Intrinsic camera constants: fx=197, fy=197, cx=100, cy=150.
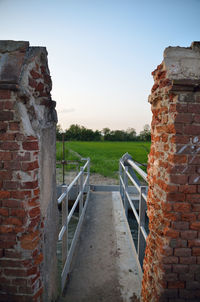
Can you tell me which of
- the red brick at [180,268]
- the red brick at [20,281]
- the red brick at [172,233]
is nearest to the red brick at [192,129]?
the red brick at [172,233]

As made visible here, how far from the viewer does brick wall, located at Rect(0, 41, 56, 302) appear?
165cm

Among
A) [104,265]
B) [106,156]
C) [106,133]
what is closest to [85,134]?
[106,133]

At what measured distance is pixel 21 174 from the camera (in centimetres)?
168

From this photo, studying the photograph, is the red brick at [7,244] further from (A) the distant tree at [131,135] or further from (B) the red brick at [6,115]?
(A) the distant tree at [131,135]

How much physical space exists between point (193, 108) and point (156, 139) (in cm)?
46

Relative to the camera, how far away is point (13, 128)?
1651mm

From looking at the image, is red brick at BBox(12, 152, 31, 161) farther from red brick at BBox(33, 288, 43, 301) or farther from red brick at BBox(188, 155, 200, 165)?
red brick at BBox(188, 155, 200, 165)

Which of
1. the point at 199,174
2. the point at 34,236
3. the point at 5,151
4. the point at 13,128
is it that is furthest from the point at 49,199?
the point at 199,174

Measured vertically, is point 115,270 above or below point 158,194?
below

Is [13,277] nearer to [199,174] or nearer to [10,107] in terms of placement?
[10,107]

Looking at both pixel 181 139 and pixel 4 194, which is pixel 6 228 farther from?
pixel 181 139

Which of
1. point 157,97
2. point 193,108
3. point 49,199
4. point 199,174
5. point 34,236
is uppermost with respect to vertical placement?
point 157,97

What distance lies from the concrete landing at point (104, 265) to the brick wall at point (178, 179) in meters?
0.82

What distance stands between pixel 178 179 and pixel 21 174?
1.34 meters
